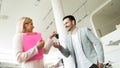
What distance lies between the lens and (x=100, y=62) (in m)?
1.94

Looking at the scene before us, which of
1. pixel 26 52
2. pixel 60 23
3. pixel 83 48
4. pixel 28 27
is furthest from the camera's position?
pixel 60 23

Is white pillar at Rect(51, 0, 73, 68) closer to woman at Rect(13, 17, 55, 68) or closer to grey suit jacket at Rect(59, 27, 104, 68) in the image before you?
grey suit jacket at Rect(59, 27, 104, 68)

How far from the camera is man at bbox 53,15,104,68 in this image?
1957 mm

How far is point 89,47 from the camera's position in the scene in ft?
6.68

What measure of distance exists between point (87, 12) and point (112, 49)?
6.99 feet

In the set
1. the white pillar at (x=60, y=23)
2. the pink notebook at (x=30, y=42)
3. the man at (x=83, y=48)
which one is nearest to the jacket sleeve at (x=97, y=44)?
the man at (x=83, y=48)

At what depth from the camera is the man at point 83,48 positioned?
6.42ft

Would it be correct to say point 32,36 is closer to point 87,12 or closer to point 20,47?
point 20,47

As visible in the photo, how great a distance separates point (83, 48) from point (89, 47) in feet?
0.21

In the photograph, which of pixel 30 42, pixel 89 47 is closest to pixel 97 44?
pixel 89 47

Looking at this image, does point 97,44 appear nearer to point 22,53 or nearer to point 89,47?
point 89,47

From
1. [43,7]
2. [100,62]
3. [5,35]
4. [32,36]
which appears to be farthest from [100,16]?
[5,35]

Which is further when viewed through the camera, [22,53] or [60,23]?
[60,23]

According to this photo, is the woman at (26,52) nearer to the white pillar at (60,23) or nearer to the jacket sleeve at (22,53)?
the jacket sleeve at (22,53)
